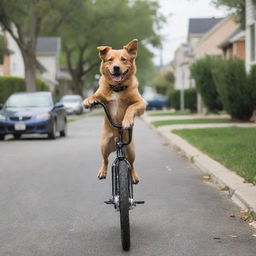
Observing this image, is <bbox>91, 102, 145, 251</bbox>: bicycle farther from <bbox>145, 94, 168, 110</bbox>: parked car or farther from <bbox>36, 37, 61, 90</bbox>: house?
<bbox>36, 37, 61, 90</bbox>: house

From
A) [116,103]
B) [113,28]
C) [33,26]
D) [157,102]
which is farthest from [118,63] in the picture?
[113,28]

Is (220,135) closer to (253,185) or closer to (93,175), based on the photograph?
(93,175)

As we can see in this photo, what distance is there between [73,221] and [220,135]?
1163cm

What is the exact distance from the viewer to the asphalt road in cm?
592

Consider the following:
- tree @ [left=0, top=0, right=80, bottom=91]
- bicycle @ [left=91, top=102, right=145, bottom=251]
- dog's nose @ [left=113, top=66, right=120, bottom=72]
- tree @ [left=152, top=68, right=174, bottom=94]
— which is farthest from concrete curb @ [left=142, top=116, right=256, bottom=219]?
tree @ [left=152, top=68, right=174, bottom=94]

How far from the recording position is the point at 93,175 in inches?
443

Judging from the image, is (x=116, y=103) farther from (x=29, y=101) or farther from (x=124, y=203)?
(x=29, y=101)

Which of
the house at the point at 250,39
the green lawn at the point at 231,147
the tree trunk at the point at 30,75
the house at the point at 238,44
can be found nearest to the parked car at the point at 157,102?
the house at the point at 238,44

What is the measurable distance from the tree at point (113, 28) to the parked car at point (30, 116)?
1018 inches

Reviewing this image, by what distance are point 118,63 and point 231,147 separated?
339 inches

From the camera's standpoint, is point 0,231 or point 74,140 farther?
point 74,140

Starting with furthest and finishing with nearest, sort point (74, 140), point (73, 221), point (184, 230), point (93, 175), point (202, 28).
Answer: point (202, 28) → point (74, 140) → point (93, 175) → point (73, 221) → point (184, 230)

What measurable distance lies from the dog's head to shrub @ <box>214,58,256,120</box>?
18.8m

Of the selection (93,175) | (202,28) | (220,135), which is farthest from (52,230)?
(202,28)
